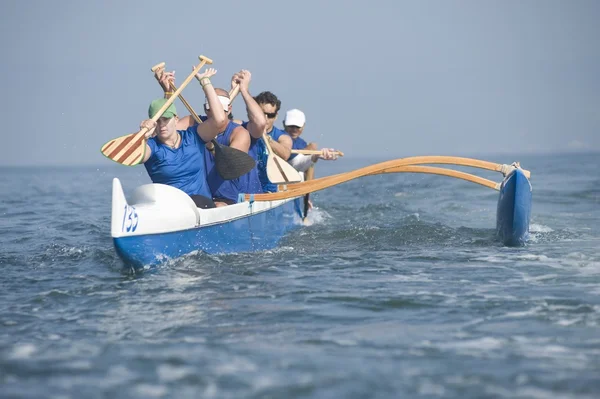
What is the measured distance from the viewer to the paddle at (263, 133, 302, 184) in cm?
926

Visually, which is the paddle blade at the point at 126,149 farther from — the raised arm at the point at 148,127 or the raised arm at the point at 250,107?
the raised arm at the point at 250,107

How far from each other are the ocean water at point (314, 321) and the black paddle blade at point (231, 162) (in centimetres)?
89

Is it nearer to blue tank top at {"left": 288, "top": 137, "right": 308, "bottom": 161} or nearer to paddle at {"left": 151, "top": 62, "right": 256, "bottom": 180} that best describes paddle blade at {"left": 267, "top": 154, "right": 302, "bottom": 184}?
paddle at {"left": 151, "top": 62, "right": 256, "bottom": 180}

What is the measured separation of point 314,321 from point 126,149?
8.75 feet

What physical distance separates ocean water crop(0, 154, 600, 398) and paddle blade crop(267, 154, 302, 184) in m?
0.76

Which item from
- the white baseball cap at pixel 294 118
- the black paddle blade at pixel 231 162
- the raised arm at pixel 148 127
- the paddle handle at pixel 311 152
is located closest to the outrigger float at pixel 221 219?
the black paddle blade at pixel 231 162

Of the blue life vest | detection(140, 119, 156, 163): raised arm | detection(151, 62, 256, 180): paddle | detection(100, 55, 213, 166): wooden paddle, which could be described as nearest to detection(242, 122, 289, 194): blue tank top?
the blue life vest

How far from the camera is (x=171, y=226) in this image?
6707 mm

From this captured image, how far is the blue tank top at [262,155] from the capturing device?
914 cm

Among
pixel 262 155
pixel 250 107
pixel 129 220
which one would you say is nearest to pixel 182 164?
pixel 250 107

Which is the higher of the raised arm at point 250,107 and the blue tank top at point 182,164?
the raised arm at point 250,107

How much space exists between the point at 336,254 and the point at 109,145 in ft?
8.65

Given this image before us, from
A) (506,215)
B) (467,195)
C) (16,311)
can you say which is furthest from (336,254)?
(467,195)

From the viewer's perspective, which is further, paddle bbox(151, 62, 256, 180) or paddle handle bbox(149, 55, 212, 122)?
paddle bbox(151, 62, 256, 180)
